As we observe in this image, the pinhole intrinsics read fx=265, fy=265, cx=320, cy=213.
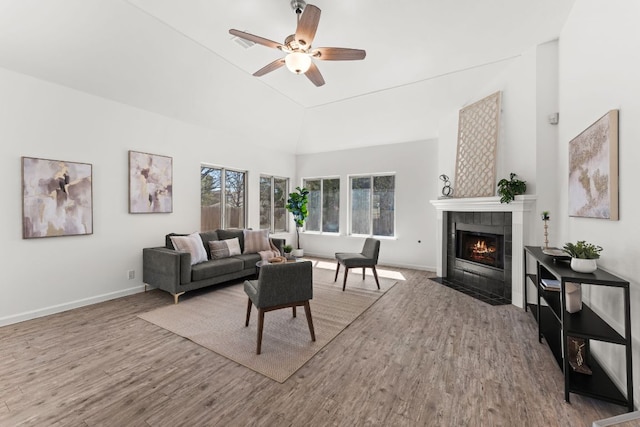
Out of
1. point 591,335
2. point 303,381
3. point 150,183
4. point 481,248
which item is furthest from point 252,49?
point 481,248

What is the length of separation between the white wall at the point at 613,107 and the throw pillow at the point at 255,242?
15.1ft

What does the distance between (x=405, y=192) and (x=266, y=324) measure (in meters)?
4.30

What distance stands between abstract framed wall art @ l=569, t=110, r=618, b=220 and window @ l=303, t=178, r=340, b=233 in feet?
15.9

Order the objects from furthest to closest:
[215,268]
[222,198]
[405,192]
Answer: [405,192], [222,198], [215,268]

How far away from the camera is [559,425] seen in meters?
1.67

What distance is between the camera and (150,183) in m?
4.38

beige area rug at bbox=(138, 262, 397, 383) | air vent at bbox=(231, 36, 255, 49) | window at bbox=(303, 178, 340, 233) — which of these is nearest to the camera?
beige area rug at bbox=(138, 262, 397, 383)

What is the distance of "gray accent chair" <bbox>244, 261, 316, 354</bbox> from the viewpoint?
99.7 inches

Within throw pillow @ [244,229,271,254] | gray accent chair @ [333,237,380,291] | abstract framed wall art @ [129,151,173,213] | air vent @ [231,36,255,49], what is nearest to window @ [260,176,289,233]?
throw pillow @ [244,229,271,254]

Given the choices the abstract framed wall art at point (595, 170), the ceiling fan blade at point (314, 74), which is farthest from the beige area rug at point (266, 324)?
the ceiling fan blade at point (314, 74)

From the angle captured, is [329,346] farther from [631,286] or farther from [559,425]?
[631,286]

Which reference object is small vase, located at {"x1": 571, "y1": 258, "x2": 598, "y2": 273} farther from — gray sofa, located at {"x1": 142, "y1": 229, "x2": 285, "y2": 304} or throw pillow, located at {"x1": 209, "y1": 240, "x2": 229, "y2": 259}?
throw pillow, located at {"x1": 209, "y1": 240, "x2": 229, "y2": 259}

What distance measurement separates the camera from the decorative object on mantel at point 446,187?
5.02m

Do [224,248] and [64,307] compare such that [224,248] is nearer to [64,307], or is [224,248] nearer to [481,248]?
[64,307]
